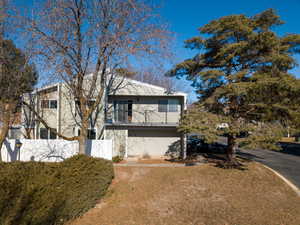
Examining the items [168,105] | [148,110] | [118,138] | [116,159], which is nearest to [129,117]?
[148,110]

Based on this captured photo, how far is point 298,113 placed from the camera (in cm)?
816

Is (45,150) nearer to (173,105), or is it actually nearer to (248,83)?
(173,105)

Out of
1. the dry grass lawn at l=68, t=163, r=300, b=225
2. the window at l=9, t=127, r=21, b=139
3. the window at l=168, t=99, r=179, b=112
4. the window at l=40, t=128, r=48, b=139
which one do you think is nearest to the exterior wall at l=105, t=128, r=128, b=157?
the dry grass lawn at l=68, t=163, r=300, b=225

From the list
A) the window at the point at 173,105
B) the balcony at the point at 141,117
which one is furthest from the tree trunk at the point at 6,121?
the window at the point at 173,105

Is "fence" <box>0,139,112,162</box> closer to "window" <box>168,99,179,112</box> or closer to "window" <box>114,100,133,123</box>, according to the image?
"window" <box>114,100,133,123</box>

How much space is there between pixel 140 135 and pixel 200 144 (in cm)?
771

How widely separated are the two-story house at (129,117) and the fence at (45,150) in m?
1.35

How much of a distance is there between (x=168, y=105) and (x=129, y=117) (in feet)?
11.5

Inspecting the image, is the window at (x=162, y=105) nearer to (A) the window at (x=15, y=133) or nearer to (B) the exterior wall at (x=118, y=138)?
(B) the exterior wall at (x=118, y=138)

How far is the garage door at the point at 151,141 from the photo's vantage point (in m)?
13.5

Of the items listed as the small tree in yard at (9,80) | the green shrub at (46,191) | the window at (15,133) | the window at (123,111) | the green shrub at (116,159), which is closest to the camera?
the green shrub at (46,191)

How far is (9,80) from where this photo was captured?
7.73 metres

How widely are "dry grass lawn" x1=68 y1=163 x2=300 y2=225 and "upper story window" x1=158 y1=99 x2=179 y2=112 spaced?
549 cm

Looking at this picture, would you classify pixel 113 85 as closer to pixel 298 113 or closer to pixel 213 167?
pixel 213 167
